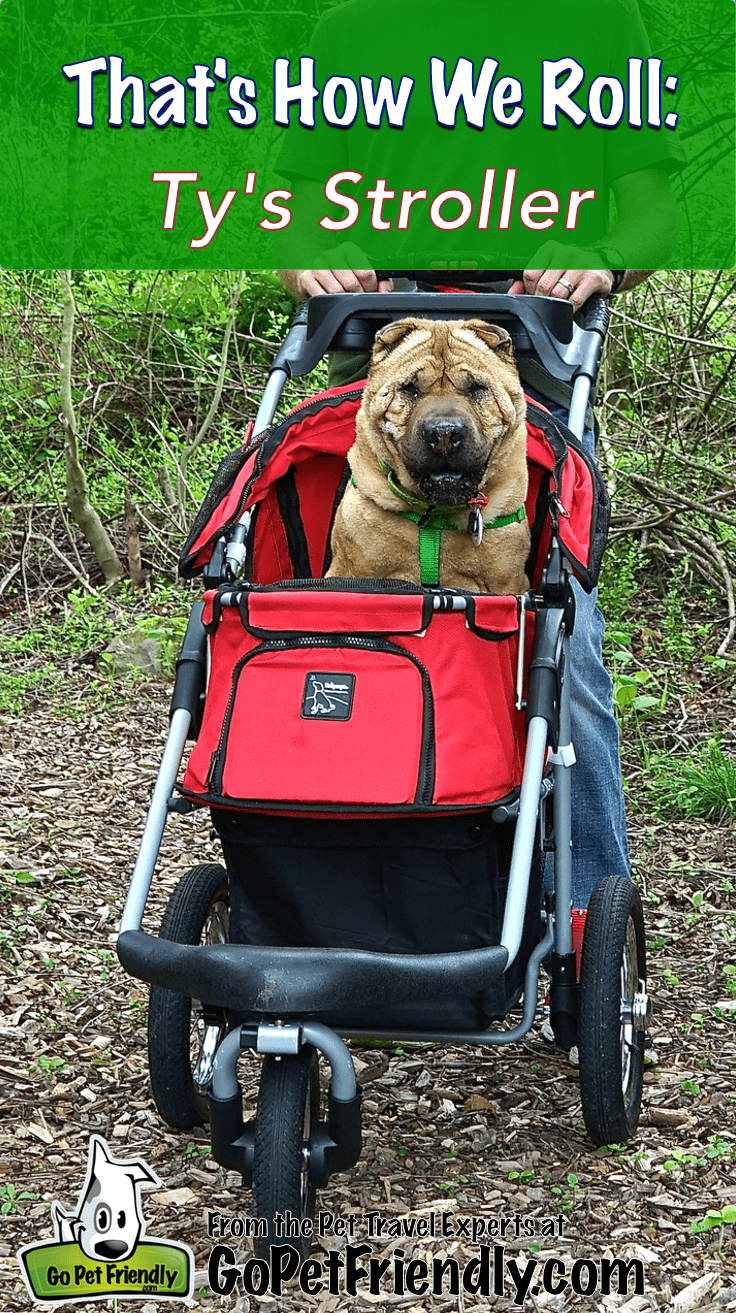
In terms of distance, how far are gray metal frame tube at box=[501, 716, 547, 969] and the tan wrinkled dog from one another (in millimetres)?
612

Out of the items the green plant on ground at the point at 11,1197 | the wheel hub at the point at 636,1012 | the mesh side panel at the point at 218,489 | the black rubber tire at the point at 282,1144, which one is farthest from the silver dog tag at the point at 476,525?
the green plant on ground at the point at 11,1197

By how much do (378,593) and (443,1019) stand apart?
31.0 inches

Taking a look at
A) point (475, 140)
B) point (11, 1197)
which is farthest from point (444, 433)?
point (11, 1197)

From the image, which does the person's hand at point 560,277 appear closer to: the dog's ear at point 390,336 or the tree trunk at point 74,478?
the dog's ear at point 390,336

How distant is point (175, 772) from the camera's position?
263 centimetres

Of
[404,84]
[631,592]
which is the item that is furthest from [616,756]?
[631,592]

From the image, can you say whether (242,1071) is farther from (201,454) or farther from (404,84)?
(201,454)

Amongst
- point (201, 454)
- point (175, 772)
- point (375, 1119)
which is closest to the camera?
point (175, 772)

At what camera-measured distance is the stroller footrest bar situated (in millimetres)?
2182

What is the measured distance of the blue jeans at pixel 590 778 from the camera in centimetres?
317

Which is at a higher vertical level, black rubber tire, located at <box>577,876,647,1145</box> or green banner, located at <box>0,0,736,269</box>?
green banner, located at <box>0,0,736,269</box>

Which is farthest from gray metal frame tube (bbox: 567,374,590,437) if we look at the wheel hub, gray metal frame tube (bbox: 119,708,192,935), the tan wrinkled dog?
the wheel hub

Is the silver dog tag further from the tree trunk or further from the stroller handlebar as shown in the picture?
the tree trunk

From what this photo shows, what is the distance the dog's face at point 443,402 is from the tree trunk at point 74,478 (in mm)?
3796
